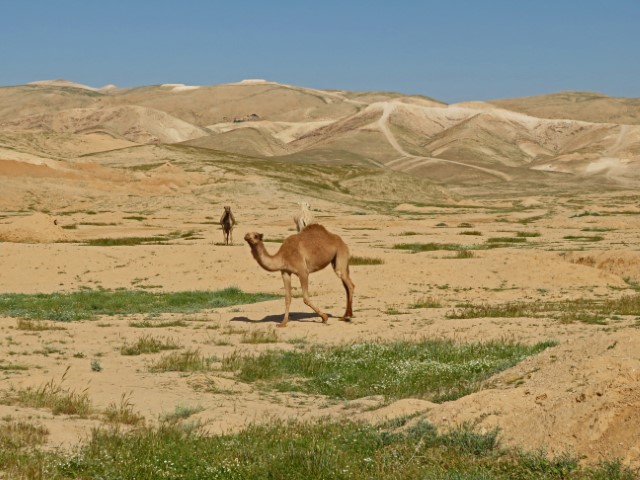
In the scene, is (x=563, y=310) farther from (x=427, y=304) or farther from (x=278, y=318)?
(x=278, y=318)

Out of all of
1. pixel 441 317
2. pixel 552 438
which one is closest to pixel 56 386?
pixel 552 438

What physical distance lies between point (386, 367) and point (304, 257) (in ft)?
19.1

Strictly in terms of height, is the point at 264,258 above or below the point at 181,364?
above

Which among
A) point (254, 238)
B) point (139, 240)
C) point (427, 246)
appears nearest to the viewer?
point (254, 238)

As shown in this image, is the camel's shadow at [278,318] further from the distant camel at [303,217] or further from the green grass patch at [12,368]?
the distant camel at [303,217]

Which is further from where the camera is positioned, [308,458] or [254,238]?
[254,238]

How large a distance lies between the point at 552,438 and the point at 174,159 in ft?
352

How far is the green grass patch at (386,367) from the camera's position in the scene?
12.9 meters

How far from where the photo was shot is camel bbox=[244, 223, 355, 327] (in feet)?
62.4

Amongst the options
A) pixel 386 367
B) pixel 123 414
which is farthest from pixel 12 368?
pixel 386 367

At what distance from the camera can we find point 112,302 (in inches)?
977

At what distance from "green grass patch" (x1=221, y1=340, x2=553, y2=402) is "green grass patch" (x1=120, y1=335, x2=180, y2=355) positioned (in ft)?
5.22

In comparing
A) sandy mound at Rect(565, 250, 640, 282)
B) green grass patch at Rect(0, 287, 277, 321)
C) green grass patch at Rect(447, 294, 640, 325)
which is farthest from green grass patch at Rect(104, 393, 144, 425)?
sandy mound at Rect(565, 250, 640, 282)

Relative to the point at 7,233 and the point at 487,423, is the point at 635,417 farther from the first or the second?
the point at 7,233
